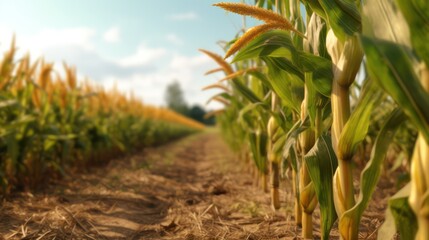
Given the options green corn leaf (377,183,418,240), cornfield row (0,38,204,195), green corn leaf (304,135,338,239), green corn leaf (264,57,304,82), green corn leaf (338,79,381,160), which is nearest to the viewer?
green corn leaf (377,183,418,240)

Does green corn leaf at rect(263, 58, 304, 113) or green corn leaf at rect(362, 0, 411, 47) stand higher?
green corn leaf at rect(362, 0, 411, 47)

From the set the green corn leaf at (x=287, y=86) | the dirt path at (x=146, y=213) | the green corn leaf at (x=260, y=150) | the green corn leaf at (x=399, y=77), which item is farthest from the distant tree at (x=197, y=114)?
the green corn leaf at (x=399, y=77)

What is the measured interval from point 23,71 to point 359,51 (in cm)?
376

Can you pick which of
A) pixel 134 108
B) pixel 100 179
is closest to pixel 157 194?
pixel 100 179

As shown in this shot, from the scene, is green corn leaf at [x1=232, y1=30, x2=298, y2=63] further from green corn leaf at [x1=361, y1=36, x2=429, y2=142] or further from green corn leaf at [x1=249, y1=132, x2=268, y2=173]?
green corn leaf at [x1=249, y1=132, x2=268, y2=173]

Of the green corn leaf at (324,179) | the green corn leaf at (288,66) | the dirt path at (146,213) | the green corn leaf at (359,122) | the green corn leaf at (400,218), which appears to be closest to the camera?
the green corn leaf at (400,218)

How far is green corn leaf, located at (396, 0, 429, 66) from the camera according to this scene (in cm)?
103

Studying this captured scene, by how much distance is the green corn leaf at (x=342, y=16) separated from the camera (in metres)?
1.33

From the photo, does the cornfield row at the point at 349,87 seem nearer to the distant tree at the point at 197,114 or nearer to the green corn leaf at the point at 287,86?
the green corn leaf at the point at 287,86

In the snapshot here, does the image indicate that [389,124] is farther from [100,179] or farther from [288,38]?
[100,179]

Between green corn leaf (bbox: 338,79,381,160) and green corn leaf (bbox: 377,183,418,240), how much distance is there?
0.26 meters

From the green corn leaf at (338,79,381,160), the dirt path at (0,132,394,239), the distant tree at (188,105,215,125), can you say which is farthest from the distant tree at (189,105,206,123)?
the green corn leaf at (338,79,381,160)

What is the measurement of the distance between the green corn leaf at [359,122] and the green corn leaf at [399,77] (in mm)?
208

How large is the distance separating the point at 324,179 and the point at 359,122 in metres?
0.37
